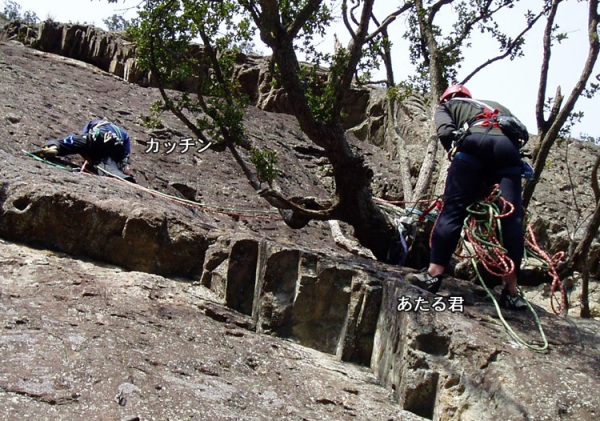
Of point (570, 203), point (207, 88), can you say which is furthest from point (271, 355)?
point (570, 203)

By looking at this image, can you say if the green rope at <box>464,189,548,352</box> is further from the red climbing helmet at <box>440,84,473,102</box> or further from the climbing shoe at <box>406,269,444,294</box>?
the red climbing helmet at <box>440,84,473,102</box>

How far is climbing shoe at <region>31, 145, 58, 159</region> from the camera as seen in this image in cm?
702

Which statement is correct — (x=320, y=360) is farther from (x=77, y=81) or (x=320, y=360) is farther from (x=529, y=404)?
(x=77, y=81)

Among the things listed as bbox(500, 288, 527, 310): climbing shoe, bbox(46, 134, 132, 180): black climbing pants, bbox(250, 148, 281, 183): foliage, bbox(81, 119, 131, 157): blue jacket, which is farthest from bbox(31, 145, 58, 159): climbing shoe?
bbox(500, 288, 527, 310): climbing shoe

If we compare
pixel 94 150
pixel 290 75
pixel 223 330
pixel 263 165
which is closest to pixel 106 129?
pixel 94 150

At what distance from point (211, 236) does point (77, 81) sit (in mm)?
7682

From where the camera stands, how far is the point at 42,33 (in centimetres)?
1440

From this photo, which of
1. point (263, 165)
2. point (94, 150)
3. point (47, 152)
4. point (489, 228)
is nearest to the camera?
point (489, 228)

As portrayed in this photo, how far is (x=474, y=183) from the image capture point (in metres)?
4.84

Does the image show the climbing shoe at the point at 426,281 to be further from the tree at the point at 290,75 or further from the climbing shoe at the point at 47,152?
the climbing shoe at the point at 47,152

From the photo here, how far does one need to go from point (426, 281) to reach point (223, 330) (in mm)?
1585

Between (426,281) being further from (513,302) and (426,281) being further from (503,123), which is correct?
(503,123)

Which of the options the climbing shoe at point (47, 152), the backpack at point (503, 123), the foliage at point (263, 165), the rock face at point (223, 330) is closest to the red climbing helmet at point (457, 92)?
the backpack at point (503, 123)

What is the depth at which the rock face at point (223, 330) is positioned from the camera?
3320 mm
